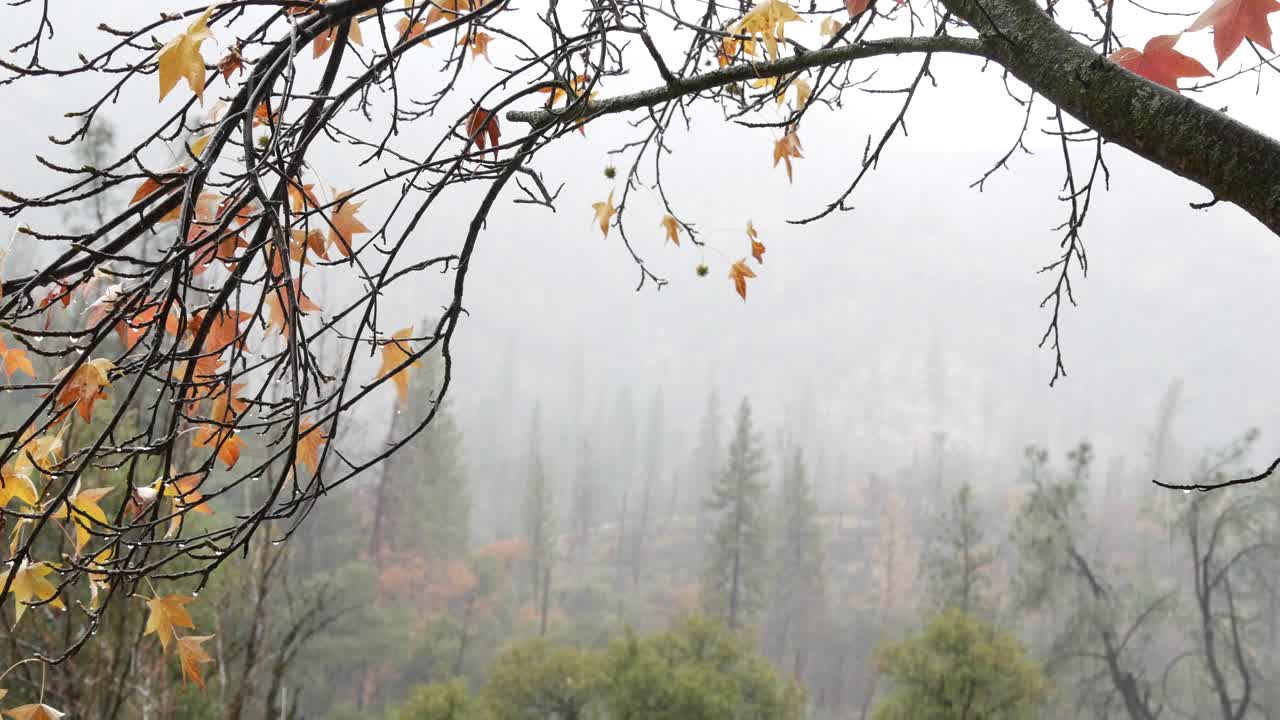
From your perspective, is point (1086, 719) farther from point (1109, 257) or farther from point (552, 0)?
point (1109, 257)

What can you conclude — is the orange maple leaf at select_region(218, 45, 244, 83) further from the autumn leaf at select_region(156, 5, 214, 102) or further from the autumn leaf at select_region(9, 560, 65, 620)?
the autumn leaf at select_region(9, 560, 65, 620)

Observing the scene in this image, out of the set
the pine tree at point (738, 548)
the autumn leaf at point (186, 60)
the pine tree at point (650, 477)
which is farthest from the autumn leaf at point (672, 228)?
the pine tree at point (650, 477)

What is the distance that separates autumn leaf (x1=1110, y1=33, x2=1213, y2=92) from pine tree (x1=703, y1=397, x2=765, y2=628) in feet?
76.6

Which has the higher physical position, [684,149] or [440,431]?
[684,149]

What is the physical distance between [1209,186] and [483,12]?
3.12 feet

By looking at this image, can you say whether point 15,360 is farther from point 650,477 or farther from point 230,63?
point 650,477

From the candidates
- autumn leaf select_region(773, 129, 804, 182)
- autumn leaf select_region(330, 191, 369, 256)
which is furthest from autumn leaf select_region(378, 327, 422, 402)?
autumn leaf select_region(773, 129, 804, 182)

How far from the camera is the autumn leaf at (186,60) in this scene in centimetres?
75

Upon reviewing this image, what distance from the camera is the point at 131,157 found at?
932 mm

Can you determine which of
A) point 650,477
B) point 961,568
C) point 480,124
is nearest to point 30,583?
point 480,124

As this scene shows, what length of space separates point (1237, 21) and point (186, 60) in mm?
1189

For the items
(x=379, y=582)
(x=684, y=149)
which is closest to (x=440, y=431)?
(x=379, y=582)

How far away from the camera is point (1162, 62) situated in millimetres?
1000

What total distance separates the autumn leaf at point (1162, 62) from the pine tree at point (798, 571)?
29.1 meters
